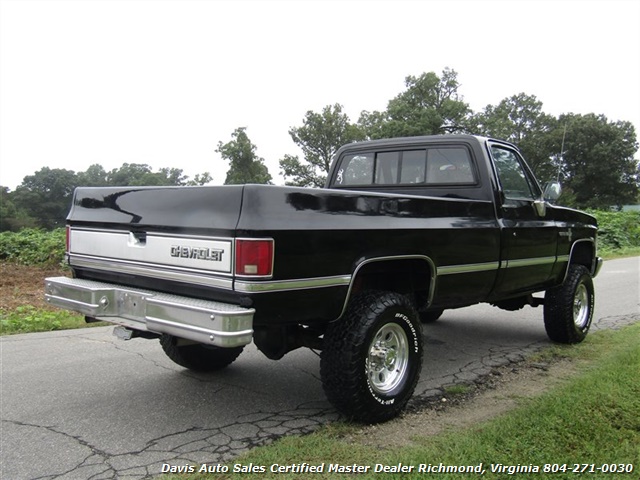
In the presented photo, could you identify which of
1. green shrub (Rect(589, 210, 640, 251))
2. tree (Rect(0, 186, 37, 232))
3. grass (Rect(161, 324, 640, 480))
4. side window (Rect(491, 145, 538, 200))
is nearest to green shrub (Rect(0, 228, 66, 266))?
tree (Rect(0, 186, 37, 232))

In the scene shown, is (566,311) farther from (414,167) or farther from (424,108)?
(424,108)

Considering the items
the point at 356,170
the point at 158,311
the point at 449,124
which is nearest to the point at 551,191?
the point at 356,170

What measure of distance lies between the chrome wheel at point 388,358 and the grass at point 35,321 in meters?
4.37

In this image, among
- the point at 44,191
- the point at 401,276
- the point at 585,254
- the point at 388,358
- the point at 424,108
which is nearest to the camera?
the point at 388,358

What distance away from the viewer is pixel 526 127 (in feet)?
228

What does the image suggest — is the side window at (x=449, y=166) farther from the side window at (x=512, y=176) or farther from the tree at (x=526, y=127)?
the tree at (x=526, y=127)

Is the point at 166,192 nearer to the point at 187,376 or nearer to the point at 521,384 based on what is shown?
the point at 187,376

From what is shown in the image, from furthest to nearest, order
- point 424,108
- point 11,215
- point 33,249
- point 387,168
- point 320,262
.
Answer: point 424,108, point 11,215, point 33,249, point 387,168, point 320,262

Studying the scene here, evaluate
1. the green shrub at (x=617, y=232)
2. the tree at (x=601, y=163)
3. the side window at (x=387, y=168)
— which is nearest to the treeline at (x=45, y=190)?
the green shrub at (x=617, y=232)

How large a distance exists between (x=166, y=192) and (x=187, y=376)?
6.33ft

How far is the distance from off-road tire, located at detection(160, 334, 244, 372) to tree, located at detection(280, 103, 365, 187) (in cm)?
4687

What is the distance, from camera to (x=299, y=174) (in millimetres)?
51844

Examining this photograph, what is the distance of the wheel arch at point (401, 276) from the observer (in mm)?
3670

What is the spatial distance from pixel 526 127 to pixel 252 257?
2882 inches
